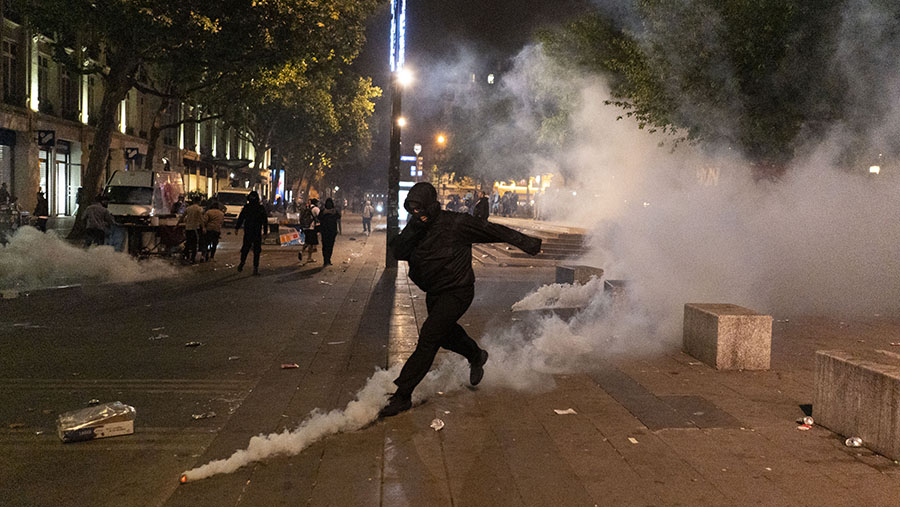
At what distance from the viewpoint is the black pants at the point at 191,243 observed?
17.1 metres

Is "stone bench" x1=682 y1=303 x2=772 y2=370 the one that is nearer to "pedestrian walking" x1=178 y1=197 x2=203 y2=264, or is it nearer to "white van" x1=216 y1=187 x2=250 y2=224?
"pedestrian walking" x1=178 y1=197 x2=203 y2=264

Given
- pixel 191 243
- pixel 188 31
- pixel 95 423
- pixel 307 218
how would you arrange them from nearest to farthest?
pixel 95 423 → pixel 191 243 → pixel 188 31 → pixel 307 218

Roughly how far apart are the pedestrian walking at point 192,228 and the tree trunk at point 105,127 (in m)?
4.69

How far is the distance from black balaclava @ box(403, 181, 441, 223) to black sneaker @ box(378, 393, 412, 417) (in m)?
1.28

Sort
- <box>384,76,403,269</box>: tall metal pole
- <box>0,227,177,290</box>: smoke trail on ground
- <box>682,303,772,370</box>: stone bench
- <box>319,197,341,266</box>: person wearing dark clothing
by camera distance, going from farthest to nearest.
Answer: <box>319,197,341,266</box>: person wearing dark clothing < <box>384,76,403,269</box>: tall metal pole < <box>0,227,177,290</box>: smoke trail on ground < <box>682,303,772,370</box>: stone bench

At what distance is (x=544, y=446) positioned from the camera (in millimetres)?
4762

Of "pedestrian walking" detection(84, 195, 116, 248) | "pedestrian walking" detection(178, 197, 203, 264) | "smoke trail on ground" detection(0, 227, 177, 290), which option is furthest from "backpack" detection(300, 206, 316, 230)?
"pedestrian walking" detection(84, 195, 116, 248)

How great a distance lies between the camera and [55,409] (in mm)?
5492

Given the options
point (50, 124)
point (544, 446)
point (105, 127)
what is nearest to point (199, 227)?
point (105, 127)

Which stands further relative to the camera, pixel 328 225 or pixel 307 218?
pixel 307 218

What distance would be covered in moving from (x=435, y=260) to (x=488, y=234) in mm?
460

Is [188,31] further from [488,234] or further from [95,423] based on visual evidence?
[95,423]

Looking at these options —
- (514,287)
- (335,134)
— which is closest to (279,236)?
(514,287)

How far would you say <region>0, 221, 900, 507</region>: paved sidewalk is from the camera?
4.00 metres
